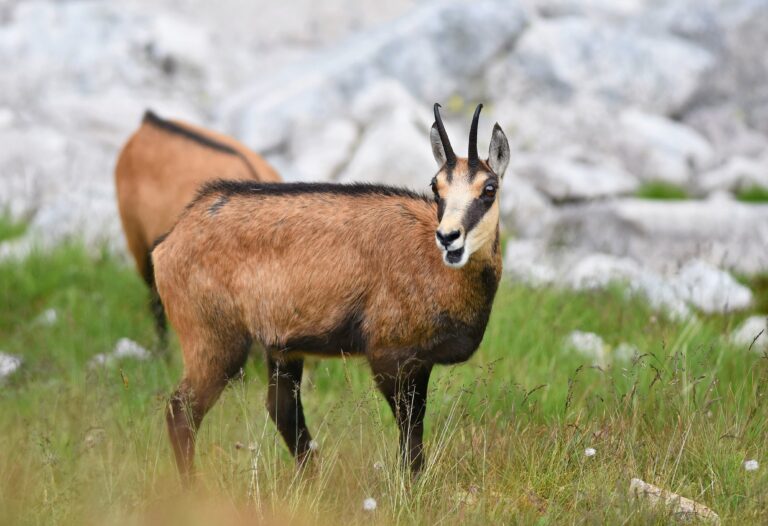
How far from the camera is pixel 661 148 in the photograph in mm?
11688

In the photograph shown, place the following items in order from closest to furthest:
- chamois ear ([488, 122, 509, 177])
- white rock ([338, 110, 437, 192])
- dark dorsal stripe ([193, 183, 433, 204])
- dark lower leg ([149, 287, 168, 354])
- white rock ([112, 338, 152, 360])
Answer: chamois ear ([488, 122, 509, 177]), dark dorsal stripe ([193, 183, 433, 204]), dark lower leg ([149, 287, 168, 354]), white rock ([112, 338, 152, 360]), white rock ([338, 110, 437, 192])

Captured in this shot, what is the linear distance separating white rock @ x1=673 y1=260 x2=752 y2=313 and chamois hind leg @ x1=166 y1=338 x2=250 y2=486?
3709mm

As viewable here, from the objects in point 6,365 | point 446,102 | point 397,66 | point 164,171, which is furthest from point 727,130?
point 6,365

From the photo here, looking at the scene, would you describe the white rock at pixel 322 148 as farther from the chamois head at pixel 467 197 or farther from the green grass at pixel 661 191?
the chamois head at pixel 467 197

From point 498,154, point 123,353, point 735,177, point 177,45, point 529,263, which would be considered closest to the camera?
point 498,154

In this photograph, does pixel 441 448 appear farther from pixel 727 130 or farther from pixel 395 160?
pixel 727 130

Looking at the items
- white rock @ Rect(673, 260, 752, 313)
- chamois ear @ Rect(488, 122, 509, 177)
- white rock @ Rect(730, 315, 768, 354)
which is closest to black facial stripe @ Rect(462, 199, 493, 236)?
chamois ear @ Rect(488, 122, 509, 177)

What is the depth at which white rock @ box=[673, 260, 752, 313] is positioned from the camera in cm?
738

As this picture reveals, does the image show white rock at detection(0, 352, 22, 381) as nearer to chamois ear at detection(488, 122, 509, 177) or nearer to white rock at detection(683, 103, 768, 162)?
chamois ear at detection(488, 122, 509, 177)

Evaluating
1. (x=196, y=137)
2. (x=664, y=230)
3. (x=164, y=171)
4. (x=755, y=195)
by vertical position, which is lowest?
(x=755, y=195)

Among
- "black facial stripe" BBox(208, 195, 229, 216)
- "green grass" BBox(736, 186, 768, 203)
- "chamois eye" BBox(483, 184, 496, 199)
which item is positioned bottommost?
"green grass" BBox(736, 186, 768, 203)

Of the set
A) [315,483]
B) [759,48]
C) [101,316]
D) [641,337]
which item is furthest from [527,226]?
[315,483]

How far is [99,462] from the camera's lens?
15.1ft

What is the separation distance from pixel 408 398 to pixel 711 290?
378 cm
